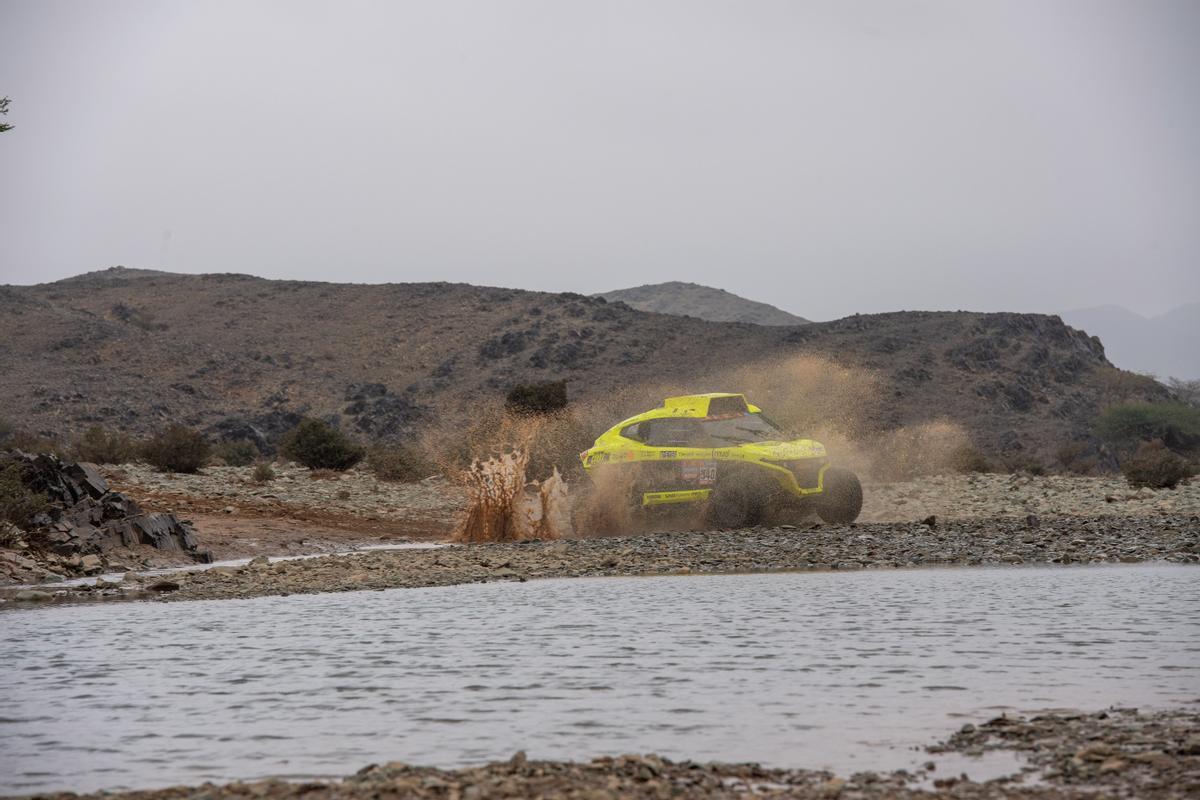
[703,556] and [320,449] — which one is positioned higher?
[320,449]

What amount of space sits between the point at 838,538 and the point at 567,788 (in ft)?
47.6

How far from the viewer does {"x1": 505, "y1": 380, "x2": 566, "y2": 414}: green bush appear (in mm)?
42219

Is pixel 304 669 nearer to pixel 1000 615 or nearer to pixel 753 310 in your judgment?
pixel 1000 615

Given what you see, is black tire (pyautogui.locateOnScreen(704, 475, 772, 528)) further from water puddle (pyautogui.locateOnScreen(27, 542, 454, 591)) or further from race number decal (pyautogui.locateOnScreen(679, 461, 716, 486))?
water puddle (pyautogui.locateOnScreen(27, 542, 454, 591))

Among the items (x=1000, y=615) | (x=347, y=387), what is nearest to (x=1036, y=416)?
(x=347, y=387)

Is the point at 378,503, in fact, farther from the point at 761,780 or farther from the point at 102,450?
the point at 761,780

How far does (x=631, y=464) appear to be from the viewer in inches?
860

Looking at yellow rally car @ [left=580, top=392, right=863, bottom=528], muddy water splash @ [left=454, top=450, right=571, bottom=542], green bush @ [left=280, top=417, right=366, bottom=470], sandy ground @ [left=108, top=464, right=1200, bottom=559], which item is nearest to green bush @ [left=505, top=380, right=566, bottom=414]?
green bush @ [left=280, top=417, right=366, bottom=470]

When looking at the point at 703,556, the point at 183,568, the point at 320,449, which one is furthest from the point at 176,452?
the point at 703,556

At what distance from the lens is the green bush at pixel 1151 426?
51.2 metres

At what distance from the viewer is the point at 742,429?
71.4 ft

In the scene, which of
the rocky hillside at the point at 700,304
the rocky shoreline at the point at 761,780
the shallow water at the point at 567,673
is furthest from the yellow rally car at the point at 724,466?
the rocky hillside at the point at 700,304

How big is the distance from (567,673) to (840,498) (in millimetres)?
12805

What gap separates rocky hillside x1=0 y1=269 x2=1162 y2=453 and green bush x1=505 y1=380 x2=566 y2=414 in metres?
4.49
